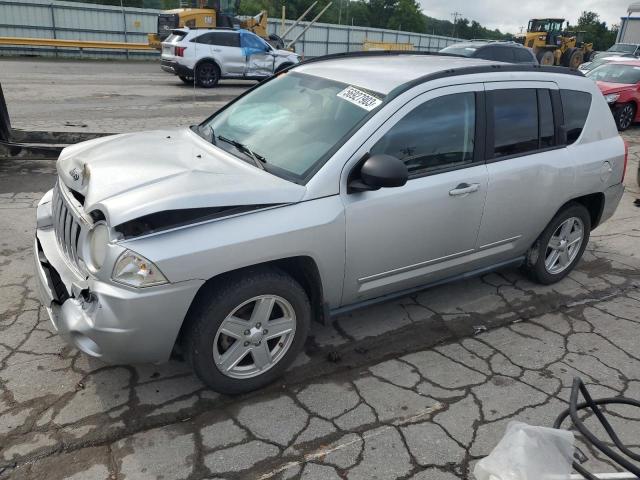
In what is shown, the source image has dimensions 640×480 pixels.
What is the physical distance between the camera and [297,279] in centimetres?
320

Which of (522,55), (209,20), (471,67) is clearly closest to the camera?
(471,67)

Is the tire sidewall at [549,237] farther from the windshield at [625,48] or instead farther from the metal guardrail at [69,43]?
the windshield at [625,48]

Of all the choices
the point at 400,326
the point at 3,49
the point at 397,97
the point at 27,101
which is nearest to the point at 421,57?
the point at 397,97

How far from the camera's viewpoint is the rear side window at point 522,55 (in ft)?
48.5

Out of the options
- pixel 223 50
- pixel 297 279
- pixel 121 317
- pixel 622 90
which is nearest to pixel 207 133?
pixel 297 279

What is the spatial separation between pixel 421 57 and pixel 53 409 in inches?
140

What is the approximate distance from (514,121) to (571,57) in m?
26.5

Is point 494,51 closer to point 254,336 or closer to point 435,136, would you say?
point 435,136

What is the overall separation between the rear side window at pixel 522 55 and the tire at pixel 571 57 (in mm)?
13148

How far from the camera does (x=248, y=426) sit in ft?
9.34

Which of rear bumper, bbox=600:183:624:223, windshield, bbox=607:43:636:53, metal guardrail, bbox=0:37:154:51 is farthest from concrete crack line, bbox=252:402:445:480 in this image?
windshield, bbox=607:43:636:53

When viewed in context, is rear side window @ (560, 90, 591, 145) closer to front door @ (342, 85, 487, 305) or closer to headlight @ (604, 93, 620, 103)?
front door @ (342, 85, 487, 305)

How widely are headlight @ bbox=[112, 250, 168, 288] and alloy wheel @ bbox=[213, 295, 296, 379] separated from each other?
0.48 m

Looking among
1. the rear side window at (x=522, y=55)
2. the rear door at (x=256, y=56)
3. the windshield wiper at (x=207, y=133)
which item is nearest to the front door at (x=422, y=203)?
the windshield wiper at (x=207, y=133)
